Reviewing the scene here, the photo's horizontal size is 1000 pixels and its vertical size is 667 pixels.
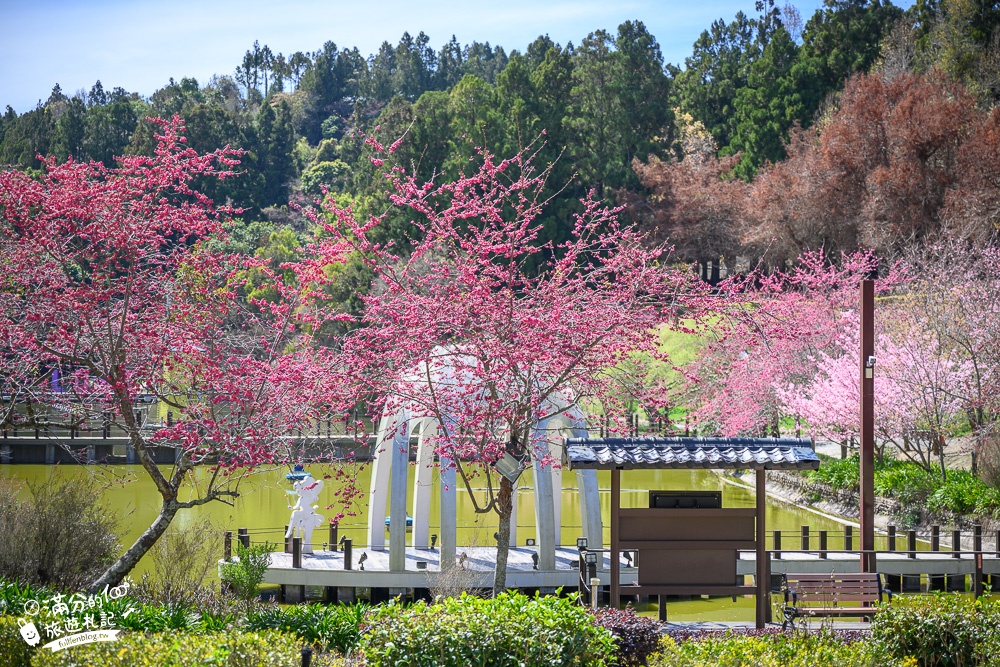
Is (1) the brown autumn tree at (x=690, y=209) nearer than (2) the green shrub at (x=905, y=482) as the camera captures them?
No

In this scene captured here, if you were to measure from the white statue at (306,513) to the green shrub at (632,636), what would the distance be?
30.2ft

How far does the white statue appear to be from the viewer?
17.5 meters

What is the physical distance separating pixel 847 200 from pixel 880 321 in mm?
14970

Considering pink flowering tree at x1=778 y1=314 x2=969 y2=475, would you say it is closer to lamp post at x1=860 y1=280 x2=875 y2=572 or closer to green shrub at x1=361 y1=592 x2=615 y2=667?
lamp post at x1=860 y1=280 x2=875 y2=572

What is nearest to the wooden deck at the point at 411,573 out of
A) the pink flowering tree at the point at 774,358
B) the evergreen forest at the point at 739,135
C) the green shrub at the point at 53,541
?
the green shrub at the point at 53,541

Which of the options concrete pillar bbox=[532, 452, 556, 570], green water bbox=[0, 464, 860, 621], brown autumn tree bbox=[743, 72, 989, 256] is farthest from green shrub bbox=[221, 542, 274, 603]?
brown autumn tree bbox=[743, 72, 989, 256]

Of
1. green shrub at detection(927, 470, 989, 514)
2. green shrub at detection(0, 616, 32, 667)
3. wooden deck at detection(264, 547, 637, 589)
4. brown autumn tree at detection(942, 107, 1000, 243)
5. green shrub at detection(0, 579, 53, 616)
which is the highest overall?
brown autumn tree at detection(942, 107, 1000, 243)

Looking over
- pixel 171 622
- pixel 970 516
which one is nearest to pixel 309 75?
pixel 970 516

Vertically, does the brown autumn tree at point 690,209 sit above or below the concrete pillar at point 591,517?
above

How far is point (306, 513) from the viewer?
17.5 meters

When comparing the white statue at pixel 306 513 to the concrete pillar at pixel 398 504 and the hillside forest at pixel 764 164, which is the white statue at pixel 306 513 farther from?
the hillside forest at pixel 764 164

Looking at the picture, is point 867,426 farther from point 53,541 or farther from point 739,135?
point 739,135

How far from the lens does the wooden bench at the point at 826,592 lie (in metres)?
11.5

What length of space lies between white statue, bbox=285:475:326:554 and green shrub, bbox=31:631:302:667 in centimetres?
922
